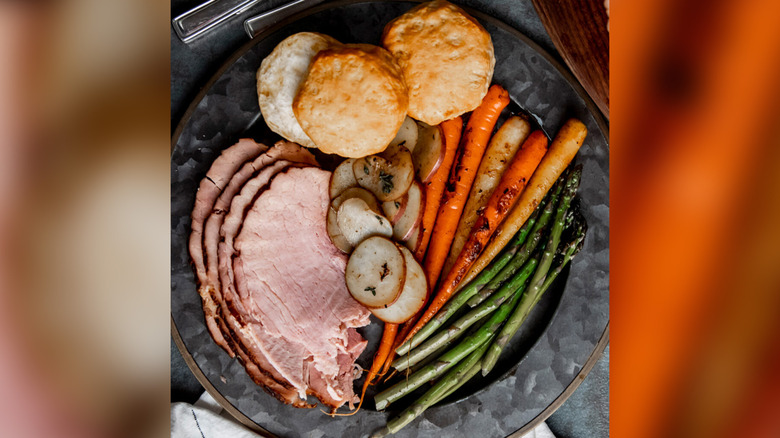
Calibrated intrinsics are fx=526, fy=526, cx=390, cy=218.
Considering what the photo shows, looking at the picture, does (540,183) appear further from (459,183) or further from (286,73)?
(286,73)

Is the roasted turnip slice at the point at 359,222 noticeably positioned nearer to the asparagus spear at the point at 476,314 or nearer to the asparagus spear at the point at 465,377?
the asparagus spear at the point at 476,314

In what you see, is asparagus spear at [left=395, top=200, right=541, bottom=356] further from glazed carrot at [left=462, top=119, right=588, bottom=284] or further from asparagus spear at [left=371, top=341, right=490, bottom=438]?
asparagus spear at [left=371, top=341, right=490, bottom=438]

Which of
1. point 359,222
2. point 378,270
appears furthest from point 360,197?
point 378,270

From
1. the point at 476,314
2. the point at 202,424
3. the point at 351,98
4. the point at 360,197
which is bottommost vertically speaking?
the point at 202,424

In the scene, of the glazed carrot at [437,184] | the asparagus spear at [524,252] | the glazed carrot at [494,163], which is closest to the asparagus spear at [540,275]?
the asparagus spear at [524,252]
